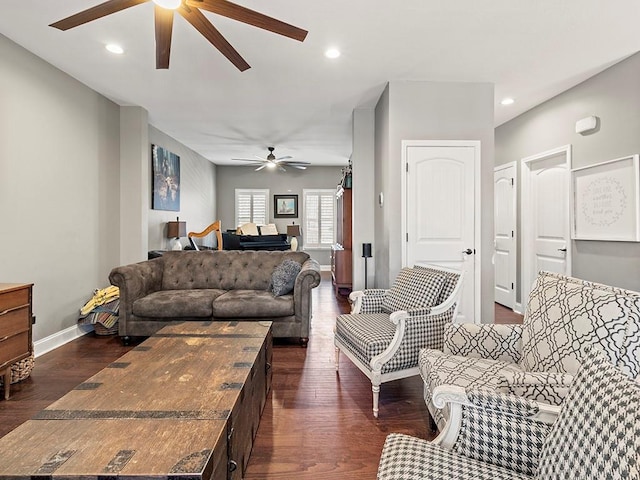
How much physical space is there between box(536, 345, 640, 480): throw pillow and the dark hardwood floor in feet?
3.48

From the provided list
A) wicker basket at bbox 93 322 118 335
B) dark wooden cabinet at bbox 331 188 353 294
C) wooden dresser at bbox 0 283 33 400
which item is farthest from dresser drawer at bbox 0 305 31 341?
dark wooden cabinet at bbox 331 188 353 294

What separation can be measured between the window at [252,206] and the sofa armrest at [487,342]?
26.1 feet

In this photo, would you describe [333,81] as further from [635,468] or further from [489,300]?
[635,468]

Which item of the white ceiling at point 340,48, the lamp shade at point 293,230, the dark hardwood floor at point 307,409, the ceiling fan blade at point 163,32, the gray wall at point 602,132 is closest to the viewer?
the dark hardwood floor at point 307,409

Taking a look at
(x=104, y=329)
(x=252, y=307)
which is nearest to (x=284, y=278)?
(x=252, y=307)

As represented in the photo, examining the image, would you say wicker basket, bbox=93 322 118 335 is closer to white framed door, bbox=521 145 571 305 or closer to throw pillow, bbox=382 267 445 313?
throw pillow, bbox=382 267 445 313

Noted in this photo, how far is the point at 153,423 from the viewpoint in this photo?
4.08 ft

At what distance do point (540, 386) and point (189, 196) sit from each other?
282 inches

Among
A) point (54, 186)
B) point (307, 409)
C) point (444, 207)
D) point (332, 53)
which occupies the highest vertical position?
point (332, 53)

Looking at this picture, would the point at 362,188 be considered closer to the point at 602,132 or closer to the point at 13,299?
the point at 602,132

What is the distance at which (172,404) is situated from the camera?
4.53 ft

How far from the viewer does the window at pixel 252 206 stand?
9.59 metres

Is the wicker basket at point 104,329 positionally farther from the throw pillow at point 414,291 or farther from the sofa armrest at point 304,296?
the throw pillow at point 414,291

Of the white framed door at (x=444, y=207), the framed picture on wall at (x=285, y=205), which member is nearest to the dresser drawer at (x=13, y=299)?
the white framed door at (x=444, y=207)
